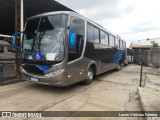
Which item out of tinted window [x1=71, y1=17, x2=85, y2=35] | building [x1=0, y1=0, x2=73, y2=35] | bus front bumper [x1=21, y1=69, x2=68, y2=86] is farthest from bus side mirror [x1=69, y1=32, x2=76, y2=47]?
building [x1=0, y1=0, x2=73, y2=35]

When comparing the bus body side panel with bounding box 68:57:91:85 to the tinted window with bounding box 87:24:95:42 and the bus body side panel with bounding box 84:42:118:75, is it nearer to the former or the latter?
the bus body side panel with bounding box 84:42:118:75

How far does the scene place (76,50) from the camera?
5.82 metres

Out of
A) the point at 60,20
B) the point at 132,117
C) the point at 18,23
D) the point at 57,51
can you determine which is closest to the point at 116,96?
the point at 132,117

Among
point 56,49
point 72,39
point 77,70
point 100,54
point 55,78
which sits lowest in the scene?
point 55,78

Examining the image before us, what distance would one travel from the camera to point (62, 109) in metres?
4.29

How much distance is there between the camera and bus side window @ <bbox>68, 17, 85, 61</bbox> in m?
5.30

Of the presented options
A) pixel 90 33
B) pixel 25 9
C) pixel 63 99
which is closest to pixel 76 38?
pixel 90 33

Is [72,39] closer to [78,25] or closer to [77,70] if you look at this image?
[78,25]

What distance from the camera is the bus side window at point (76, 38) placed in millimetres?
5297

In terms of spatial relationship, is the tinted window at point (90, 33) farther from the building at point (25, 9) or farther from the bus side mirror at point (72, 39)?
the building at point (25, 9)

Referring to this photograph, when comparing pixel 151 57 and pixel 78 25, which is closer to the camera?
pixel 78 25

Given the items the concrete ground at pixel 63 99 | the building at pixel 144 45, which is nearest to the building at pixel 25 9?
the concrete ground at pixel 63 99

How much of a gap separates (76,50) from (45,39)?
3.91 feet

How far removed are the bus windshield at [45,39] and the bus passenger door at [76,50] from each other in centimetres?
35
